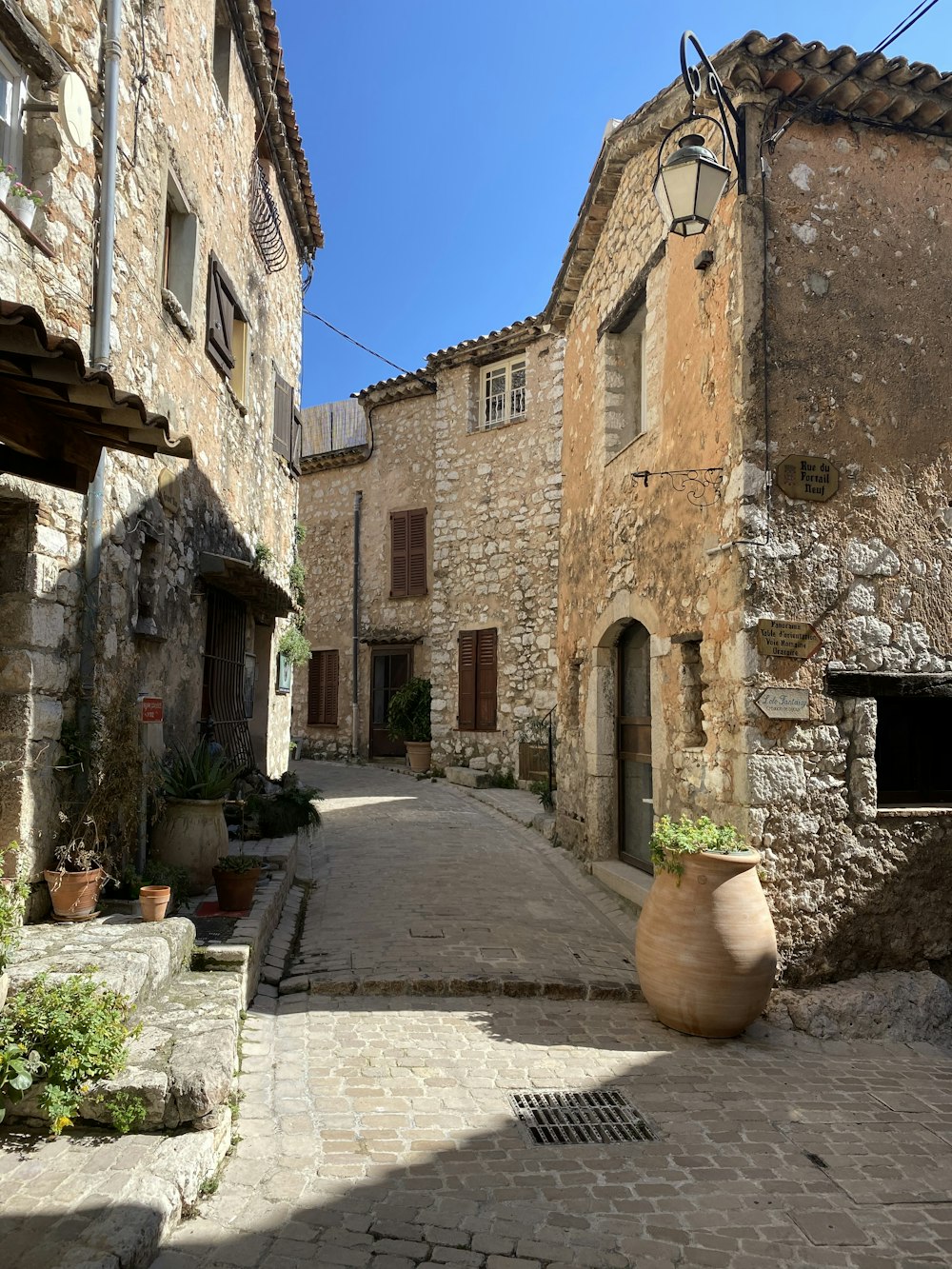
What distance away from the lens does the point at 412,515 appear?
1755 centimetres

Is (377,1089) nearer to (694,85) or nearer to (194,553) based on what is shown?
(194,553)

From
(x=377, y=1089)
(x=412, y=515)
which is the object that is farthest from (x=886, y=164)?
(x=412, y=515)

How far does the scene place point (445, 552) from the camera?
625 inches

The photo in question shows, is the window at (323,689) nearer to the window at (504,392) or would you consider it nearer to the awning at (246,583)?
the window at (504,392)

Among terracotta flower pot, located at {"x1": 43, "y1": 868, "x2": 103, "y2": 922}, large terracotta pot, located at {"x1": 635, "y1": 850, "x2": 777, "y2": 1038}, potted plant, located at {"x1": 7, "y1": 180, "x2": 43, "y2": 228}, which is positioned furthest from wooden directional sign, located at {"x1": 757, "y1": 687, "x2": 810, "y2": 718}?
potted plant, located at {"x1": 7, "y1": 180, "x2": 43, "y2": 228}

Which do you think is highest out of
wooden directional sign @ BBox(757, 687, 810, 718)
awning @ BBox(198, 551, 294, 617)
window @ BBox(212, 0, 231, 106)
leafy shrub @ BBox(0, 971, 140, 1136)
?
window @ BBox(212, 0, 231, 106)

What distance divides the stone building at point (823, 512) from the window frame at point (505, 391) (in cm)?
883

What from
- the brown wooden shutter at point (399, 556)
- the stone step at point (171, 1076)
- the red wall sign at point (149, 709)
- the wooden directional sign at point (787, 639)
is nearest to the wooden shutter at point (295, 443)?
the brown wooden shutter at point (399, 556)

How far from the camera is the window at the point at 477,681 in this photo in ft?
48.2

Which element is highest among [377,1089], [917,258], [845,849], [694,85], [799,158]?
[694,85]

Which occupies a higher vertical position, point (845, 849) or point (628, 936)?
point (845, 849)

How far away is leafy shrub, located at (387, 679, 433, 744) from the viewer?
16250 millimetres

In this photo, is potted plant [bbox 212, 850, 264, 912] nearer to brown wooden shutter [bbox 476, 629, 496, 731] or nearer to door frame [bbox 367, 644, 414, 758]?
brown wooden shutter [bbox 476, 629, 496, 731]

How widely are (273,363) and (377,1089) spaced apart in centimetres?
888
